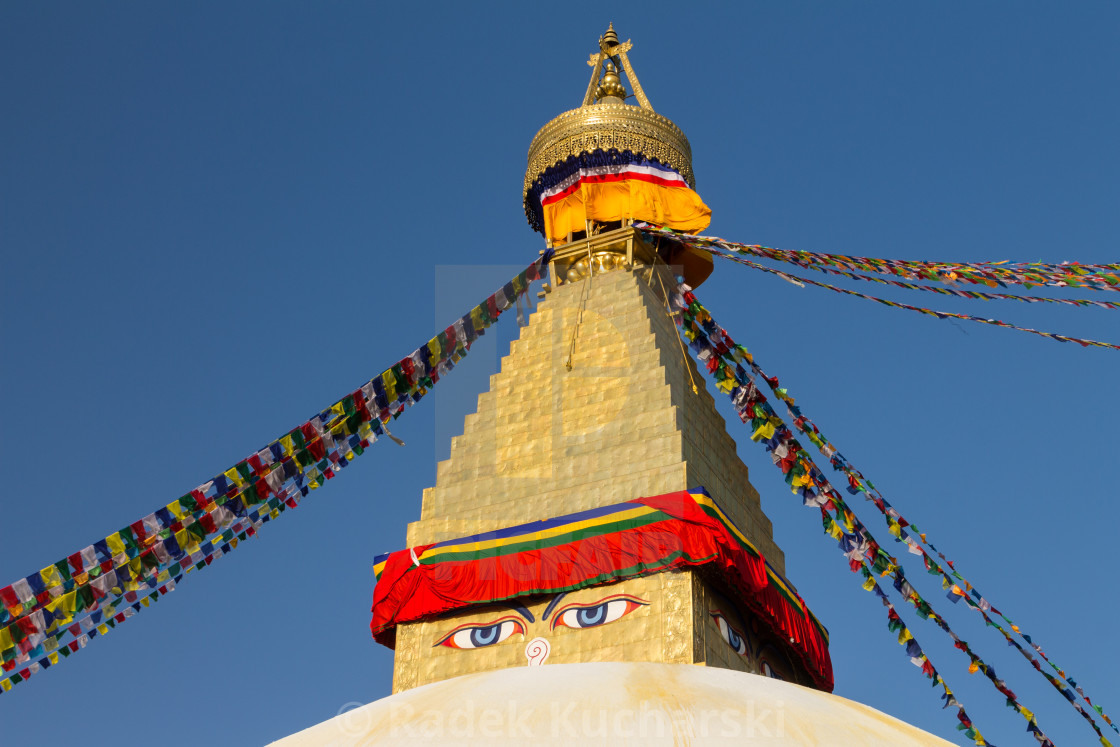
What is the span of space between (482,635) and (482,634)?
1cm

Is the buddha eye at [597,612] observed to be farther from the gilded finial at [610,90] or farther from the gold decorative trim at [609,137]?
the gilded finial at [610,90]

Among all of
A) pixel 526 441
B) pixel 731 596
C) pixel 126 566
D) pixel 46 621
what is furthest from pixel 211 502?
pixel 731 596

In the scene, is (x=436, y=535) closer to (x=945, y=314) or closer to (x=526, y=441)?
(x=526, y=441)

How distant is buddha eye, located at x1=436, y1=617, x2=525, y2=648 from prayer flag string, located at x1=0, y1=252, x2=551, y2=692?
73.4 inches

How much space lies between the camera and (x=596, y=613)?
11.7 meters

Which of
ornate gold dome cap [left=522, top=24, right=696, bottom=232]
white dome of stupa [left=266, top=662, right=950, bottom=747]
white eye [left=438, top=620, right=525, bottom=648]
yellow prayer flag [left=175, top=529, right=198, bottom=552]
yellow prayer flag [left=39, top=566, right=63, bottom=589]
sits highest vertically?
ornate gold dome cap [left=522, top=24, right=696, bottom=232]

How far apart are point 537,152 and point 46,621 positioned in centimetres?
885

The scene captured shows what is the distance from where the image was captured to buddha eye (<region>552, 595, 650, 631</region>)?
→ 1164 centimetres

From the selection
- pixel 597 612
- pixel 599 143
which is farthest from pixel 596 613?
pixel 599 143

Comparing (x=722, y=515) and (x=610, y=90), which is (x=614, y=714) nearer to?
(x=722, y=515)

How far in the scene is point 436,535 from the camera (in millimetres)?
12844

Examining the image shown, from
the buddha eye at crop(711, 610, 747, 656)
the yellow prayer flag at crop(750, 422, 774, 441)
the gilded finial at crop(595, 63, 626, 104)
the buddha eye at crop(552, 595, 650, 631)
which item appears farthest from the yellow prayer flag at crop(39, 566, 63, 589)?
the gilded finial at crop(595, 63, 626, 104)

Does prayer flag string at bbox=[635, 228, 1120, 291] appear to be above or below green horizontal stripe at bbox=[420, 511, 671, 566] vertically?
above

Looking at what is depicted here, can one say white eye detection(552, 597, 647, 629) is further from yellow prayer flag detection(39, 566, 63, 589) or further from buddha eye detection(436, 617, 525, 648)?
yellow prayer flag detection(39, 566, 63, 589)
